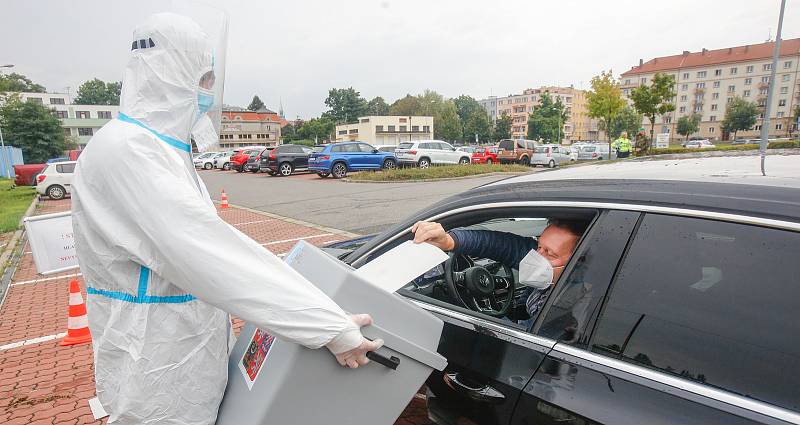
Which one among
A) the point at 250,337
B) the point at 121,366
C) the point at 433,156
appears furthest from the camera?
the point at 433,156

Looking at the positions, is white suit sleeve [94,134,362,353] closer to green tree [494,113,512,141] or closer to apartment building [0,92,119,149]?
green tree [494,113,512,141]

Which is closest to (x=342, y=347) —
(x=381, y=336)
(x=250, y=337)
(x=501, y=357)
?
(x=381, y=336)

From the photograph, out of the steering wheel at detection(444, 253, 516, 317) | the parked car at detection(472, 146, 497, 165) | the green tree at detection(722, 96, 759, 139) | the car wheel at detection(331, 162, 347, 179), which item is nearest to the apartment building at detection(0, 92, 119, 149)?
the car wheel at detection(331, 162, 347, 179)

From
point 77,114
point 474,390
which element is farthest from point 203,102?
point 77,114

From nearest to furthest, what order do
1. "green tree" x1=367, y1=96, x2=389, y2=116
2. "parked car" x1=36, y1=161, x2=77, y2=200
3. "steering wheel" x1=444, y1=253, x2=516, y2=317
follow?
"steering wheel" x1=444, y1=253, x2=516, y2=317 < "parked car" x1=36, y1=161, x2=77, y2=200 < "green tree" x1=367, y1=96, x2=389, y2=116

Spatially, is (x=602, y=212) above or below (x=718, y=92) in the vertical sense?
below

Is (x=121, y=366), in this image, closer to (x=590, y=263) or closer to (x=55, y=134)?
(x=590, y=263)

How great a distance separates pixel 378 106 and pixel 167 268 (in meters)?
132

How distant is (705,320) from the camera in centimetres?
123

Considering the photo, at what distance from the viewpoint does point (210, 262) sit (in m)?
1.15

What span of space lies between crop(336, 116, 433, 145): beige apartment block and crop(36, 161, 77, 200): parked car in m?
59.0

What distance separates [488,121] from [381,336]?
93.1 metres

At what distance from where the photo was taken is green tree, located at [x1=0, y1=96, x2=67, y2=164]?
4369 cm

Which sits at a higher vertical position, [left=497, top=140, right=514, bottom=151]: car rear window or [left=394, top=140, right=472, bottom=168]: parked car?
[left=497, top=140, right=514, bottom=151]: car rear window
